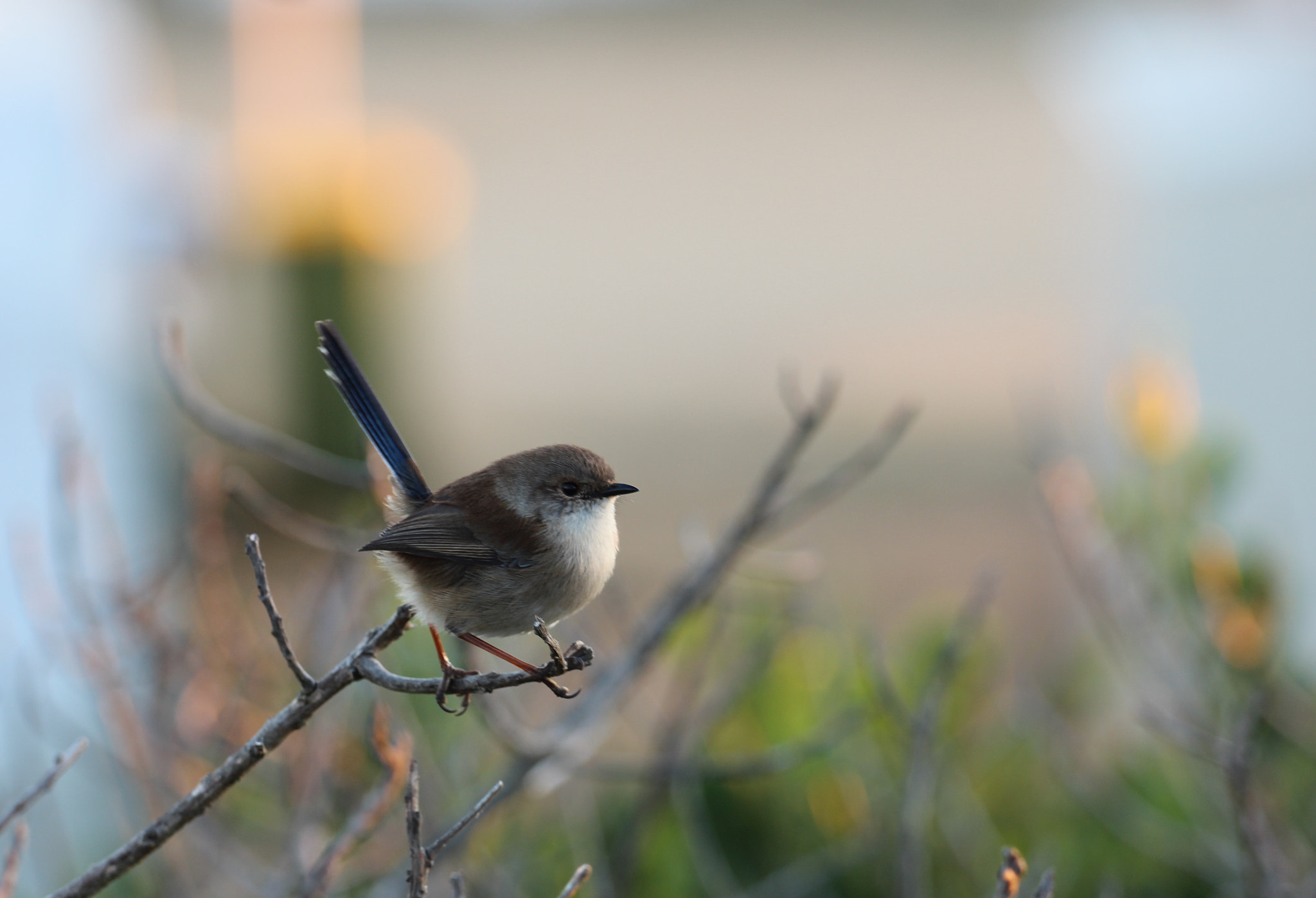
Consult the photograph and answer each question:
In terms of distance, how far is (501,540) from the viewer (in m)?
1.45

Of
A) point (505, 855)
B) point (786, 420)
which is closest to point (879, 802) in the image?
point (505, 855)

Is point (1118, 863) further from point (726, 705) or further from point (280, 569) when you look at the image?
point (280, 569)

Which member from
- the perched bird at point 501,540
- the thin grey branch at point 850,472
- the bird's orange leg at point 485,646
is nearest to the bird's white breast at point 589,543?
the perched bird at point 501,540

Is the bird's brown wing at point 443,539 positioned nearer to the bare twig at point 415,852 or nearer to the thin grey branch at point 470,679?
the thin grey branch at point 470,679

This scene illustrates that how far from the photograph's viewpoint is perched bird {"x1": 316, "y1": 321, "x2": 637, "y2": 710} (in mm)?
1371

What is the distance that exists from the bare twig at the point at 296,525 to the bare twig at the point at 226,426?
0.25 feet

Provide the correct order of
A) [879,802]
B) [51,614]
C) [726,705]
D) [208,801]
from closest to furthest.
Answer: [208,801] < [726,705] < [51,614] < [879,802]

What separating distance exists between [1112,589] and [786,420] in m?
13.3

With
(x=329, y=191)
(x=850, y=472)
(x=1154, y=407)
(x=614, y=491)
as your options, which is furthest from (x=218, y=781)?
(x=329, y=191)

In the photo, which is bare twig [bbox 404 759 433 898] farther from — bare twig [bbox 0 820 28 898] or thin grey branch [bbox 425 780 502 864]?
bare twig [bbox 0 820 28 898]

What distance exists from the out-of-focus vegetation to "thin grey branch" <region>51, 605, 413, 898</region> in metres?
0.98

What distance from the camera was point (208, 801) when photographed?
1232mm

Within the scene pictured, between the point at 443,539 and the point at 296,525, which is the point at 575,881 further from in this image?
the point at 296,525

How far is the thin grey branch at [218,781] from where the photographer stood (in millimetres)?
1229
